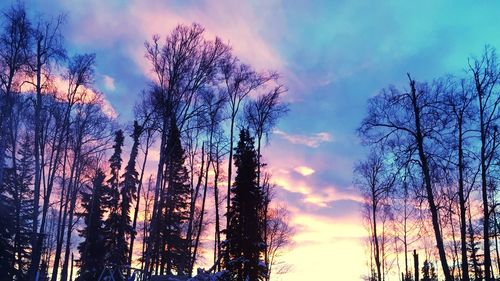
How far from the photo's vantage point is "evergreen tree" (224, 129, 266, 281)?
24.6 metres

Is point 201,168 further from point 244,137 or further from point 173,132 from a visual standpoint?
point 173,132

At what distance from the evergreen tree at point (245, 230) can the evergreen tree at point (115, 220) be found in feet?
37.9

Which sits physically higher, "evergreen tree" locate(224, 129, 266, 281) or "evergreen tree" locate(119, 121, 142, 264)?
"evergreen tree" locate(119, 121, 142, 264)

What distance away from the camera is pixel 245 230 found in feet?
82.8

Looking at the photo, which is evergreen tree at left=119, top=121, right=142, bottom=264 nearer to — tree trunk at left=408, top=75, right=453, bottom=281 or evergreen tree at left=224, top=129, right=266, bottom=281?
evergreen tree at left=224, top=129, right=266, bottom=281

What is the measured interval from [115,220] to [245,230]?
15.8m

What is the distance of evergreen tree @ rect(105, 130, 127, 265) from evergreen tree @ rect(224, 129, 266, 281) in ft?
37.9

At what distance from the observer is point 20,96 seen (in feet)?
71.6

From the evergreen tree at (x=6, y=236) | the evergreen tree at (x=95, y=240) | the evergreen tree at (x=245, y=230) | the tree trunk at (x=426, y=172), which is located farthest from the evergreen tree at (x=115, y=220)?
the tree trunk at (x=426, y=172)

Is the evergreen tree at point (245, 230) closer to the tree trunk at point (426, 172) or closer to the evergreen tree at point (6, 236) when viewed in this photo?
the tree trunk at point (426, 172)

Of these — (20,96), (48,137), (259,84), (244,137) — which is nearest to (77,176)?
(48,137)

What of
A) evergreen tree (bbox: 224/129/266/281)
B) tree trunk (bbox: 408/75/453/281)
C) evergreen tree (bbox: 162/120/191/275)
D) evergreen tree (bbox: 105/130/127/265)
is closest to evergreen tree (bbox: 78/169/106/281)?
evergreen tree (bbox: 105/130/127/265)

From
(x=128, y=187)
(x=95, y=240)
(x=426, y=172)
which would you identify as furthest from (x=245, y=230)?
(x=95, y=240)

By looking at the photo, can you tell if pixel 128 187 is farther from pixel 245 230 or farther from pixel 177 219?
pixel 245 230
